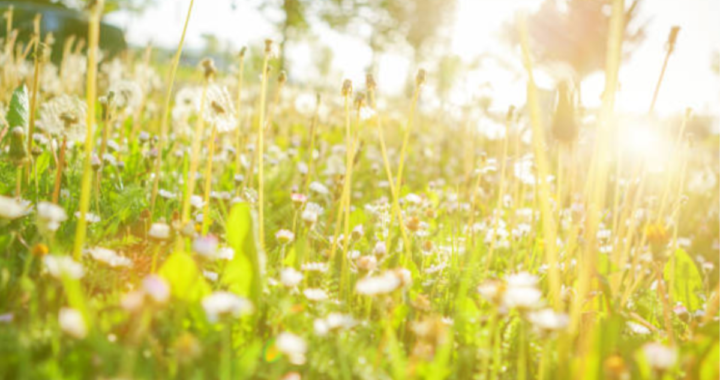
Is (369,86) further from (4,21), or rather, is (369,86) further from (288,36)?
(288,36)

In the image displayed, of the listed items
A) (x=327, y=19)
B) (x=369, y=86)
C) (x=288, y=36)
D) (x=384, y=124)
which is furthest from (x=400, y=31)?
(x=369, y=86)

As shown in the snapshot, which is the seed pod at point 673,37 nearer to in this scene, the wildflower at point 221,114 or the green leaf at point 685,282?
the green leaf at point 685,282

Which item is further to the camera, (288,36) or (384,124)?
(288,36)

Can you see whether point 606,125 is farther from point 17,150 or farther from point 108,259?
point 17,150

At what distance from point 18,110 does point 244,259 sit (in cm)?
86

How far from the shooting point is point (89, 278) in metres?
1.04

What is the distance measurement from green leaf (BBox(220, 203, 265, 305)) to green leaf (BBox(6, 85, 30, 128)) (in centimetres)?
76

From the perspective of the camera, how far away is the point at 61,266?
28.8 inches

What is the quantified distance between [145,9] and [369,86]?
16.2m

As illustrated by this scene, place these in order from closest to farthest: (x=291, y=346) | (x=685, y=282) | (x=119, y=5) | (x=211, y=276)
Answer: (x=291, y=346)
(x=211, y=276)
(x=685, y=282)
(x=119, y=5)

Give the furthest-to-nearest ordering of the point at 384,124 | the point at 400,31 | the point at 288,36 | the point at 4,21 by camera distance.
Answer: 1. the point at 400,31
2. the point at 288,36
3. the point at 4,21
4. the point at 384,124

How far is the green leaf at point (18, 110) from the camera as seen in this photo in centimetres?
140

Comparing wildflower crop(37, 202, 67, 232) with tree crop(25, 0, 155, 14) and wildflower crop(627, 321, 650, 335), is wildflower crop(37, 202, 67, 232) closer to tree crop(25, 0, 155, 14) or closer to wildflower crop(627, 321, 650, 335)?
wildflower crop(627, 321, 650, 335)

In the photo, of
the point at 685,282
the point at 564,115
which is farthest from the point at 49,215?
the point at 685,282
